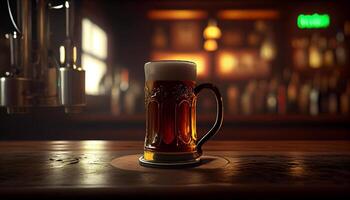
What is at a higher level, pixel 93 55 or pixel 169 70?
pixel 93 55

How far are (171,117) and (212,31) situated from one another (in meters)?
2.47

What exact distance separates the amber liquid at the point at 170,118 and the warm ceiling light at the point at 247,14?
2.54 meters

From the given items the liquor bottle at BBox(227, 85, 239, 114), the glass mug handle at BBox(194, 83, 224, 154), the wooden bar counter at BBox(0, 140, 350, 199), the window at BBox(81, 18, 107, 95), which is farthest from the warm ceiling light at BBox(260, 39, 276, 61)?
the glass mug handle at BBox(194, 83, 224, 154)

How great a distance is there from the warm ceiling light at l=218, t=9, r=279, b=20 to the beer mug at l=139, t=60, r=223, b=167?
2526mm

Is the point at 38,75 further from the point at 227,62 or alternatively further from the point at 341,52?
the point at 341,52

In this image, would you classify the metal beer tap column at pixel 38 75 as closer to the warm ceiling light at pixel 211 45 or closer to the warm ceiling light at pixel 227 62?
the warm ceiling light at pixel 211 45

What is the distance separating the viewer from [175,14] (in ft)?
10.4

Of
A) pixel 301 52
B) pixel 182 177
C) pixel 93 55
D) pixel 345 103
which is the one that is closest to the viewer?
pixel 182 177

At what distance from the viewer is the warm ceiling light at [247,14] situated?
3111 millimetres

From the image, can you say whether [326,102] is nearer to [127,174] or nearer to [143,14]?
[143,14]

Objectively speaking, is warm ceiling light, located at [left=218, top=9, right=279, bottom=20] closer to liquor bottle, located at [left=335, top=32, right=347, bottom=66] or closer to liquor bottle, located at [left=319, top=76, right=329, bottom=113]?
liquor bottle, located at [left=335, top=32, right=347, bottom=66]

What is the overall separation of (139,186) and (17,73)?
1.74ft

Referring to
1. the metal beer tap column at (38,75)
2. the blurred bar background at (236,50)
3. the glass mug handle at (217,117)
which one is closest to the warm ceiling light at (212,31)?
the blurred bar background at (236,50)

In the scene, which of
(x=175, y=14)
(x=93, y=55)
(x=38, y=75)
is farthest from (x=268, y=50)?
(x=38, y=75)
